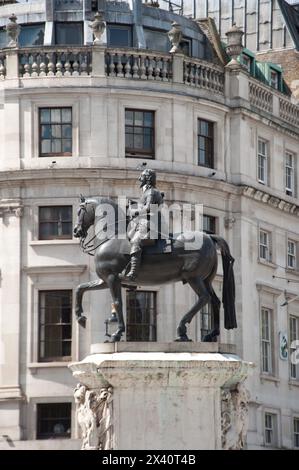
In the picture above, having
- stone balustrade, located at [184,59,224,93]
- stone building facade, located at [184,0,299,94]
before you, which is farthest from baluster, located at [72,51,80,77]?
stone building facade, located at [184,0,299,94]

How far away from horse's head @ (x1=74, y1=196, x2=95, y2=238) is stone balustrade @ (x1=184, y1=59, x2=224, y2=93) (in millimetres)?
29352

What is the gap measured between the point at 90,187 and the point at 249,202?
7279 millimetres

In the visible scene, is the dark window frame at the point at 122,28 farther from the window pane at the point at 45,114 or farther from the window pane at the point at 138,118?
the window pane at the point at 45,114

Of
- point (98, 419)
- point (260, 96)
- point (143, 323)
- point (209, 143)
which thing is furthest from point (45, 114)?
point (98, 419)

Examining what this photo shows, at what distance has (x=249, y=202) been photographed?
7100 cm

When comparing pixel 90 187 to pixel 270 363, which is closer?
pixel 90 187

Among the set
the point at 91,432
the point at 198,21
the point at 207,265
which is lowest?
the point at 91,432

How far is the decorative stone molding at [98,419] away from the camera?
125 feet

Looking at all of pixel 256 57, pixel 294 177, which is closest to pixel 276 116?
pixel 294 177

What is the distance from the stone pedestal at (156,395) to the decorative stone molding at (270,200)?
32.4 m

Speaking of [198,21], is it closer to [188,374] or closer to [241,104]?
[241,104]

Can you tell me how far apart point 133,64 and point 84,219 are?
2866 cm

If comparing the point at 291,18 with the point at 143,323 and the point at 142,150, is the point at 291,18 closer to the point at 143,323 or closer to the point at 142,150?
the point at 142,150

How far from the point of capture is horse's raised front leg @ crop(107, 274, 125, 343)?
39062 mm
